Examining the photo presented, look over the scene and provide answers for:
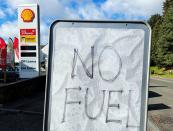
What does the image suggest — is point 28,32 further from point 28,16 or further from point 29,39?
point 28,16

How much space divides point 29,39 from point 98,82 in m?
18.4

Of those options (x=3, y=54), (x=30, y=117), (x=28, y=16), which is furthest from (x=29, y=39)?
(x=30, y=117)

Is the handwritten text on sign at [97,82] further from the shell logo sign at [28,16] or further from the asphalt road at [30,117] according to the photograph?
the shell logo sign at [28,16]

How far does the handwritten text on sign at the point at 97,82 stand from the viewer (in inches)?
132

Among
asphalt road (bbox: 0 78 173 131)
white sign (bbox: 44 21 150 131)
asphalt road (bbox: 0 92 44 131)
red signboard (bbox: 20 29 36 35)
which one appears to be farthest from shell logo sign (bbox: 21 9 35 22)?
white sign (bbox: 44 21 150 131)

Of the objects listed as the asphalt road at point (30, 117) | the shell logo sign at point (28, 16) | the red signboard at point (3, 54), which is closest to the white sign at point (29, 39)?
the shell logo sign at point (28, 16)

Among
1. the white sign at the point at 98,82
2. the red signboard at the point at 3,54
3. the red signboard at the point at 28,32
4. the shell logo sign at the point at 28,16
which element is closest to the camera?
the white sign at the point at 98,82

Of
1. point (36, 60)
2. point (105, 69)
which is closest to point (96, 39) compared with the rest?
point (105, 69)

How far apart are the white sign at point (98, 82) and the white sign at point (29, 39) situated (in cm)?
1806

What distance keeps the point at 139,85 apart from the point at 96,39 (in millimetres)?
525

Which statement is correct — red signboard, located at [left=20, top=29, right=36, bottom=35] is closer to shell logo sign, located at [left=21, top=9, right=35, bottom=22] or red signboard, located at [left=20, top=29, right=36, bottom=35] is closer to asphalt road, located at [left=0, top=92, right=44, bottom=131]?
shell logo sign, located at [left=21, top=9, right=35, bottom=22]

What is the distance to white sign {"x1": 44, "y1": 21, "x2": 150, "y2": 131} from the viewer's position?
3.36 m

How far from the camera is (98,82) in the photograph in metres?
3.39

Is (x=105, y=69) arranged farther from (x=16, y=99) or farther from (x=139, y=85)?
(x=16, y=99)
